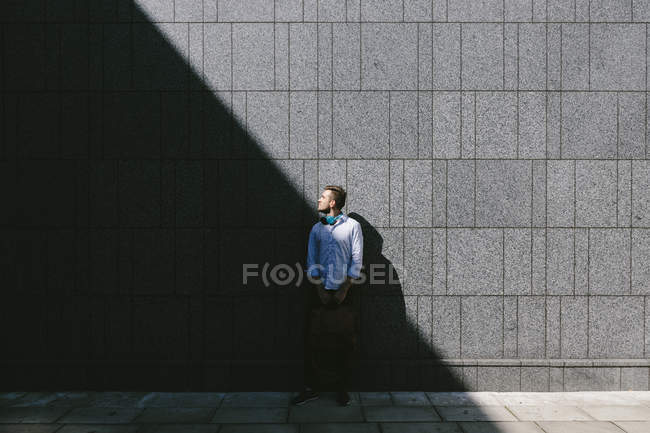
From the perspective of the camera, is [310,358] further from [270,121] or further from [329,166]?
[270,121]

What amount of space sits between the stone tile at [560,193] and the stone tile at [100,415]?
4.94 metres

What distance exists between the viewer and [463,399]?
5.19 meters

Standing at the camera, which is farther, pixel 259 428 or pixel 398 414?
pixel 398 414

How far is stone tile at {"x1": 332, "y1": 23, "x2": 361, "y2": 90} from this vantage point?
17.8 ft

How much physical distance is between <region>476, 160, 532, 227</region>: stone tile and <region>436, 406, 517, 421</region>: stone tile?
1.97 m

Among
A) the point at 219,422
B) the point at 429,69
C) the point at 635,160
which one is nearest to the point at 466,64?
the point at 429,69

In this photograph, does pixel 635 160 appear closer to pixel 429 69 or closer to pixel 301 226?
pixel 429 69

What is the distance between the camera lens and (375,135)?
213 inches

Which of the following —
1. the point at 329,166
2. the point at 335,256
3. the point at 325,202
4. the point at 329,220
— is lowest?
the point at 335,256

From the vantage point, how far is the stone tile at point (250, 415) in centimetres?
465

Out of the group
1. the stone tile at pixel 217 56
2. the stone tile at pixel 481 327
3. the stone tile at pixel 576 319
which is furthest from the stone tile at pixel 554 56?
the stone tile at pixel 217 56

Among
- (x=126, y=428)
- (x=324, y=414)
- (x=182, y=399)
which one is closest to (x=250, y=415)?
(x=324, y=414)

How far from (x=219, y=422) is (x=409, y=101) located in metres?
3.93

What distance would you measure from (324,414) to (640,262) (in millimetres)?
3923
